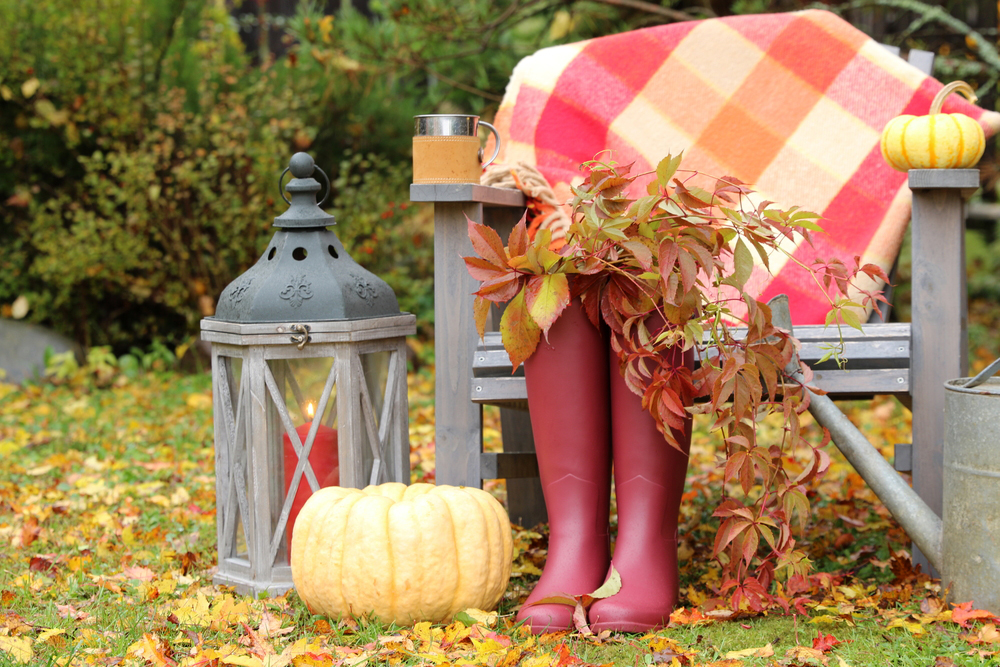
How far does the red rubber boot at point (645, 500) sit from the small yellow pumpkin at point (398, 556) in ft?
0.67

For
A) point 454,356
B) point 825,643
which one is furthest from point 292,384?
point 825,643

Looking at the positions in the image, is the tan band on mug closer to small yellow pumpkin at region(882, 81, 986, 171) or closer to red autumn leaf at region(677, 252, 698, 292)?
red autumn leaf at region(677, 252, 698, 292)

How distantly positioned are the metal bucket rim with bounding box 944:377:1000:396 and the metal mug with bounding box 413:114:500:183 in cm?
91

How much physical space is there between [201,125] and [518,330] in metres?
3.30

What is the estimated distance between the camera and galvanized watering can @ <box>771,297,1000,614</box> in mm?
1395

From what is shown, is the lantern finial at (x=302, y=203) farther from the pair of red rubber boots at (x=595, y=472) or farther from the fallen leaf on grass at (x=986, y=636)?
the fallen leaf on grass at (x=986, y=636)

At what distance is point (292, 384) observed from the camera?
5.46ft

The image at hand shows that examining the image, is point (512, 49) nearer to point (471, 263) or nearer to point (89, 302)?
point (89, 302)

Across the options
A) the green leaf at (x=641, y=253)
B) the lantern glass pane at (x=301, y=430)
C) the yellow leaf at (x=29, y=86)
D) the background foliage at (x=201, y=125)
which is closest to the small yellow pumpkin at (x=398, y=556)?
the lantern glass pane at (x=301, y=430)

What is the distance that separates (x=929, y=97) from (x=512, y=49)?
8.23ft

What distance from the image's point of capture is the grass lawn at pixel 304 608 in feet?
4.42

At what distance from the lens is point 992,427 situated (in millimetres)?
1393

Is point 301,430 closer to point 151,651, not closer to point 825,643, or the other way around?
point 151,651

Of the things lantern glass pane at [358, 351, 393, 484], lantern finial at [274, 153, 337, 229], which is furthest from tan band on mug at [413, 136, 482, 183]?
lantern glass pane at [358, 351, 393, 484]
